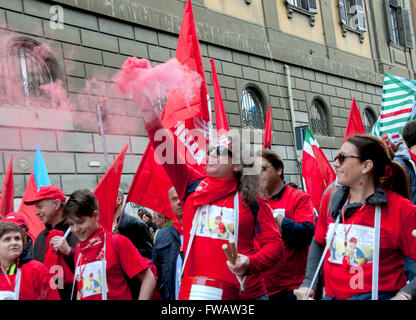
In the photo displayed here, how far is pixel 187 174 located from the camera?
303cm

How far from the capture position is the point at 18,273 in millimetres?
3168

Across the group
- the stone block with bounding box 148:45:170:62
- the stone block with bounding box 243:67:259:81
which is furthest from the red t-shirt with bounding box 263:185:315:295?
the stone block with bounding box 243:67:259:81

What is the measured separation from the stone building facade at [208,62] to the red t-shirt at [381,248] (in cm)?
486

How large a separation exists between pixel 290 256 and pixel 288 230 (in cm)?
29

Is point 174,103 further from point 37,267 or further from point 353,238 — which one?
point 353,238

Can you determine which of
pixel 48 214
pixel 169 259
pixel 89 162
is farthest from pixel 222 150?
pixel 89 162

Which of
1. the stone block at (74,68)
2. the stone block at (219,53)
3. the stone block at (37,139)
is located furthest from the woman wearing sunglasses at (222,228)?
the stone block at (219,53)

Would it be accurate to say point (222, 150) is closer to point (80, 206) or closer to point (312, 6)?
point (80, 206)

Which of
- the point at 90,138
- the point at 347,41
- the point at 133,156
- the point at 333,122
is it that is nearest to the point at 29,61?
the point at 90,138

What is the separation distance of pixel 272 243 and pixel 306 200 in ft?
3.84

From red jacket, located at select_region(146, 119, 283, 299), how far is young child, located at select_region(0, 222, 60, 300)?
895mm

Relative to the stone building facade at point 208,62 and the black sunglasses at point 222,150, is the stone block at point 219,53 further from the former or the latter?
the black sunglasses at point 222,150

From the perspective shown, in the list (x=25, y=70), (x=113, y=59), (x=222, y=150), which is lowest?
(x=222, y=150)

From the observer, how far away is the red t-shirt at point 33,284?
10.3 ft
